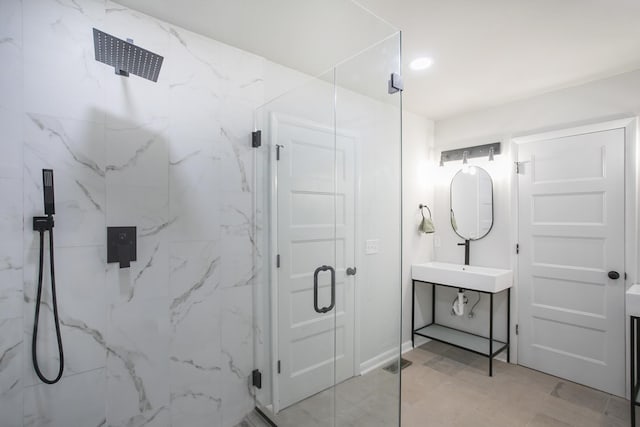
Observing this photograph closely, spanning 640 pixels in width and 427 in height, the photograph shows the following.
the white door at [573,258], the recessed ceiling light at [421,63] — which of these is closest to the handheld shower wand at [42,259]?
the recessed ceiling light at [421,63]

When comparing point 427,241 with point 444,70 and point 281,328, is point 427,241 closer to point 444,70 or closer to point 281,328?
point 444,70

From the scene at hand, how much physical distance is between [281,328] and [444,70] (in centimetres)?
230

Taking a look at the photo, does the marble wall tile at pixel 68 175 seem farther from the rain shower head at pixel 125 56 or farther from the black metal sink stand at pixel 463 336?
the black metal sink stand at pixel 463 336

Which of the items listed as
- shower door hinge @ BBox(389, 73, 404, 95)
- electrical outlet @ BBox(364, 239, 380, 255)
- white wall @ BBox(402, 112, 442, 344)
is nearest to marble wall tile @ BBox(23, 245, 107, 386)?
electrical outlet @ BBox(364, 239, 380, 255)

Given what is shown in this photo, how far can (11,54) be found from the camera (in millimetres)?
1326

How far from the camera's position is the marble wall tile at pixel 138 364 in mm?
1564

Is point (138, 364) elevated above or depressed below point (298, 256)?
below

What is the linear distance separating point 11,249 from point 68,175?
396 mm

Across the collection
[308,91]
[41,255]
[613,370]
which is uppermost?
[308,91]

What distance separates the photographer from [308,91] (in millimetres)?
1812

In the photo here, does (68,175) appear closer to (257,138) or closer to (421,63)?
(257,138)

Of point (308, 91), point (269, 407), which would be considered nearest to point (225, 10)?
point (308, 91)

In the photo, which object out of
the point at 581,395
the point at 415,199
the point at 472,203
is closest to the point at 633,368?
the point at 581,395

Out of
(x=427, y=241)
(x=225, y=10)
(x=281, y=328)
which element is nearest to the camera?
(x=225, y=10)
